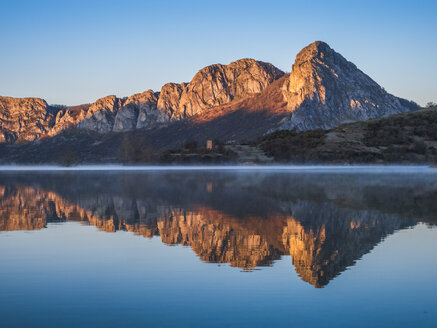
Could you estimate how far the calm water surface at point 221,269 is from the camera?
264 inches

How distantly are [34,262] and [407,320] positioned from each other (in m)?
7.47

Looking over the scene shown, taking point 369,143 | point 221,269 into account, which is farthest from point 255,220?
point 369,143

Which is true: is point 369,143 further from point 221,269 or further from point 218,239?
point 221,269

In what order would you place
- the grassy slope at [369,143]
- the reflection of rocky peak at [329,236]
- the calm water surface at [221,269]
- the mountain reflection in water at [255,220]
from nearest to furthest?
the calm water surface at [221,269] → the reflection of rocky peak at [329,236] → the mountain reflection in water at [255,220] → the grassy slope at [369,143]

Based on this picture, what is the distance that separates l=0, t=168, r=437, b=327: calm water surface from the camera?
671 centimetres

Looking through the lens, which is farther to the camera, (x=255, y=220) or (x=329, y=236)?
(x=255, y=220)

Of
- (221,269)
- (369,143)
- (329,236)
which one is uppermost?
(369,143)

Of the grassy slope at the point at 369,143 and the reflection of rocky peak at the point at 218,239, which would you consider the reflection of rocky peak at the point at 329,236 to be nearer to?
the reflection of rocky peak at the point at 218,239

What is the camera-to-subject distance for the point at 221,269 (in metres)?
9.16

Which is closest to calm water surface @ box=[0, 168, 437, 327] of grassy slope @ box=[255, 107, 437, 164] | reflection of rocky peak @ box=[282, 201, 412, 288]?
reflection of rocky peak @ box=[282, 201, 412, 288]

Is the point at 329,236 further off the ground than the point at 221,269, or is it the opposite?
the point at 329,236


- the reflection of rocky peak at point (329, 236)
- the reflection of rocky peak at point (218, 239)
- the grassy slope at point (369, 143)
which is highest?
the grassy slope at point (369, 143)

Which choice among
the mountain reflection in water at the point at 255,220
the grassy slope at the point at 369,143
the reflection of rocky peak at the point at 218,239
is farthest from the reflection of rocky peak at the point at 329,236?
the grassy slope at the point at 369,143

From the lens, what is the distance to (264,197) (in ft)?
77.0
